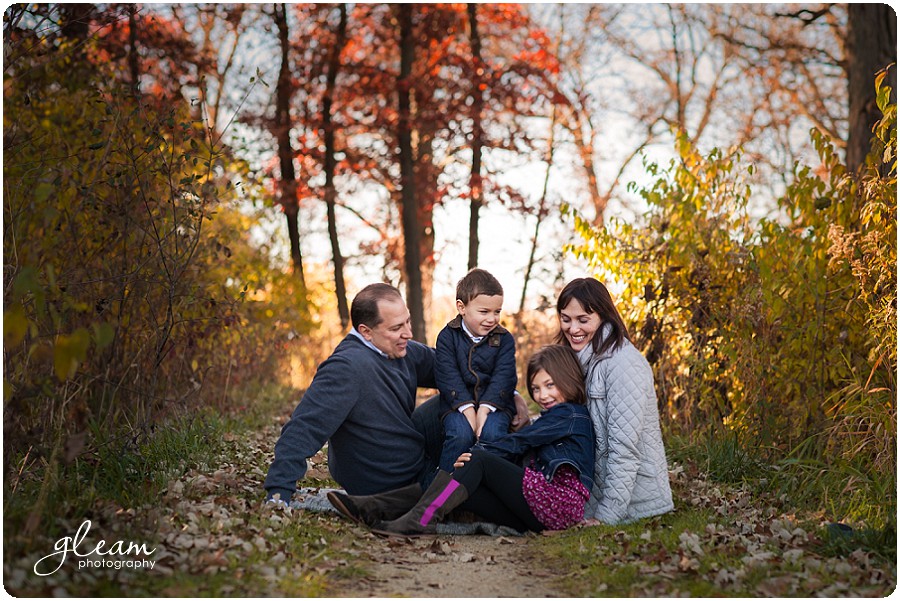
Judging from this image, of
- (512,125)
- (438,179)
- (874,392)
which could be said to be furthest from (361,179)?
(874,392)

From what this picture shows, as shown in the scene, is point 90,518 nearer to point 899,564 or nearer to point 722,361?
point 899,564

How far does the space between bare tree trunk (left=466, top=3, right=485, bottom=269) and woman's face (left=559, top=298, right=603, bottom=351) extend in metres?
10.4

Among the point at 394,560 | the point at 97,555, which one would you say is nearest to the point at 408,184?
the point at 394,560

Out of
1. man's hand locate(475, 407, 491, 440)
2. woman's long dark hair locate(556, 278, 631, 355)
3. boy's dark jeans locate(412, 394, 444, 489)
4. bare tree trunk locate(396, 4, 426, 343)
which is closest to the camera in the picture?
woman's long dark hair locate(556, 278, 631, 355)

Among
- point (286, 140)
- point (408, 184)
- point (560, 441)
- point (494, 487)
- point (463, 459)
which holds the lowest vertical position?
point (494, 487)

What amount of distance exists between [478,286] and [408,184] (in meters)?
9.92

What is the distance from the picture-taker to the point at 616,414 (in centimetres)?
514

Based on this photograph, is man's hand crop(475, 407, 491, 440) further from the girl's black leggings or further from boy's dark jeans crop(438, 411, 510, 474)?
the girl's black leggings

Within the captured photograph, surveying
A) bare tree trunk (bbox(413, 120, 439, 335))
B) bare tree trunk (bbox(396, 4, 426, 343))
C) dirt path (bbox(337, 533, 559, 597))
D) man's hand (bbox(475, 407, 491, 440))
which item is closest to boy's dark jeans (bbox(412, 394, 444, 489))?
man's hand (bbox(475, 407, 491, 440))

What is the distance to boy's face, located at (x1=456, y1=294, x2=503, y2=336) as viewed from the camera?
569 centimetres

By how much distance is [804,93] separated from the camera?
19.1 m

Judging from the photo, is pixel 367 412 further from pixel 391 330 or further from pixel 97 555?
pixel 97 555

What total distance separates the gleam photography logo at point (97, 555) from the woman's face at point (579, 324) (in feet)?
8.94

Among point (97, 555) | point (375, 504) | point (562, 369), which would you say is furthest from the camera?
point (562, 369)
